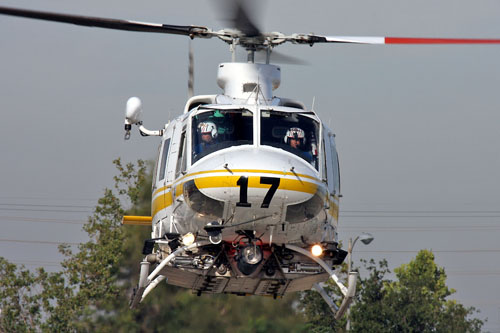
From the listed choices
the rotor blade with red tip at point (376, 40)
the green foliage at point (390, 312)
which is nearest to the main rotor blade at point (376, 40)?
the rotor blade with red tip at point (376, 40)

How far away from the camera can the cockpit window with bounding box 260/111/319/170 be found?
1725cm

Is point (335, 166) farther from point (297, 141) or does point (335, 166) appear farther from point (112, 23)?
point (112, 23)

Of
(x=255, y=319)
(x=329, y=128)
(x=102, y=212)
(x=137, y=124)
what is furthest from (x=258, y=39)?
(x=102, y=212)

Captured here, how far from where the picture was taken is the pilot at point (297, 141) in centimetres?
1738

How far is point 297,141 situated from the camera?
17484 mm

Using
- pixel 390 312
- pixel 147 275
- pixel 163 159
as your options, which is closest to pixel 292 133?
pixel 163 159

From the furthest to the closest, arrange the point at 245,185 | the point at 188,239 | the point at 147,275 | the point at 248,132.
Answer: the point at 147,275, the point at 188,239, the point at 248,132, the point at 245,185

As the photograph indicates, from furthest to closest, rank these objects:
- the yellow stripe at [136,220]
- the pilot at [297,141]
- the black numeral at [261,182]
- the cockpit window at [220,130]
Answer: the yellow stripe at [136,220] < the pilot at [297,141] < the cockpit window at [220,130] < the black numeral at [261,182]

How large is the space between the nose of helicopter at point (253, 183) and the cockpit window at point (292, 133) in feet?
1.37

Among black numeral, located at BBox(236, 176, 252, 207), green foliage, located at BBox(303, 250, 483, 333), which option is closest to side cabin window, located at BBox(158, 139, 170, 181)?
black numeral, located at BBox(236, 176, 252, 207)

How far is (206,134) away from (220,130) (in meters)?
0.24

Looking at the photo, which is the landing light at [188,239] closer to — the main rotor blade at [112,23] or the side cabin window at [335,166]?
the side cabin window at [335,166]

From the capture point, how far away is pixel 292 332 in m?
23.6

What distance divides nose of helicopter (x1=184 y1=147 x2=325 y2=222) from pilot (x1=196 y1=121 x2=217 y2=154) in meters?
0.45
